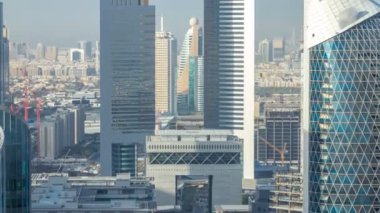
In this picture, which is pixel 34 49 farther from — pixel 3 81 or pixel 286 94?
→ pixel 286 94

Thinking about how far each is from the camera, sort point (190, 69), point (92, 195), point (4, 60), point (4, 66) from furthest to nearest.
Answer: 1. point (190, 69)
2. point (4, 66)
3. point (4, 60)
4. point (92, 195)

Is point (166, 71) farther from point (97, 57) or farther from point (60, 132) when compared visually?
point (60, 132)

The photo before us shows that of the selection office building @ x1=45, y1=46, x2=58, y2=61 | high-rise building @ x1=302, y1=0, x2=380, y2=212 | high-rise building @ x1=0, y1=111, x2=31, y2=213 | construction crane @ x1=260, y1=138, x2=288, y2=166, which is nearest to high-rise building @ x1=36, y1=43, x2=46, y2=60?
office building @ x1=45, y1=46, x2=58, y2=61

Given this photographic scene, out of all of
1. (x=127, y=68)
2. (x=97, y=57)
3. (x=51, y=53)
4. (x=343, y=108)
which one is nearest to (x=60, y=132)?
(x=97, y=57)

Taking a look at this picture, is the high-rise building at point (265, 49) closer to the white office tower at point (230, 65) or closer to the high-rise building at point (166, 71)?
the white office tower at point (230, 65)

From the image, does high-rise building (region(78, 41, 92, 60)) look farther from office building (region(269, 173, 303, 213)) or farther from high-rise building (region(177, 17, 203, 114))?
office building (region(269, 173, 303, 213))

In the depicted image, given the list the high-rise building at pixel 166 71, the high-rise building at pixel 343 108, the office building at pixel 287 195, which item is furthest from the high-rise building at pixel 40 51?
the high-rise building at pixel 343 108
